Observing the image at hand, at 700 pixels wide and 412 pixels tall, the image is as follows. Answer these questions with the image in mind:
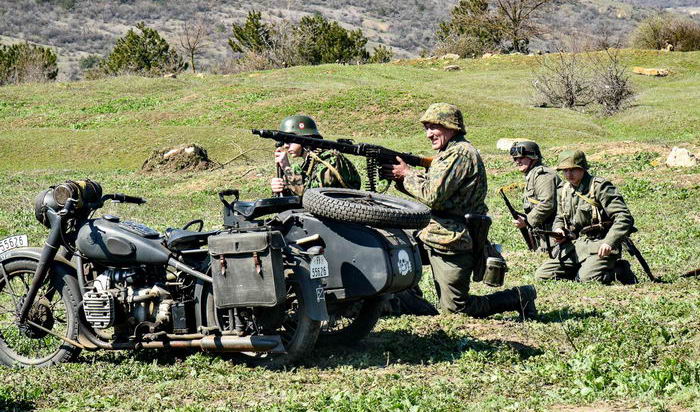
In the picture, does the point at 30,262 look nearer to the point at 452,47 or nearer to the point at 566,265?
the point at 566,265

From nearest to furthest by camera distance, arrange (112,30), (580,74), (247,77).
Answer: (580,74), (247,77), (112,30)

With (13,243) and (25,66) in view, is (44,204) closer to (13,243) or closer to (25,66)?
(13,243)

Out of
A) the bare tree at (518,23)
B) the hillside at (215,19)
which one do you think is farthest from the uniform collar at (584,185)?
the hillside at (215,19)

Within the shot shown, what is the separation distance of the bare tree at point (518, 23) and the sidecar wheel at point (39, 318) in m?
63.7

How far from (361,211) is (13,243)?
297 centimetres

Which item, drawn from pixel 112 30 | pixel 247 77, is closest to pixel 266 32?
pixel 247 77

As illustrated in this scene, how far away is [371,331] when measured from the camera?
27.7 ft

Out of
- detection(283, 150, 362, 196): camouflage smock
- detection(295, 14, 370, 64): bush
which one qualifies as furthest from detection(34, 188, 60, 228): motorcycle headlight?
detection(295, 14, 370, 64): bush

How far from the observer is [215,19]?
136500 mm

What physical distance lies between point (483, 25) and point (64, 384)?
223 ft

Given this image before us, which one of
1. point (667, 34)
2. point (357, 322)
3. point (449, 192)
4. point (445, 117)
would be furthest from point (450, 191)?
point (667, 34)

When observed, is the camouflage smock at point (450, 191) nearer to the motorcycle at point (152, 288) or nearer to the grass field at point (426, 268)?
the grass field at point (426, 268)

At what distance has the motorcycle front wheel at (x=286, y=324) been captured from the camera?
712cm

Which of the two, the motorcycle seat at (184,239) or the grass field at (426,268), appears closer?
the grass field at (426,268)
